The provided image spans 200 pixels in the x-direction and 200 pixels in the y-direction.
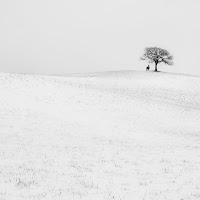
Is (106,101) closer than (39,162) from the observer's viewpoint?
No

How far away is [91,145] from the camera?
19938mm

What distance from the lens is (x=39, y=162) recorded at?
1430 centimetres

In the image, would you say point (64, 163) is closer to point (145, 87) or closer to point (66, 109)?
point (66, 109)

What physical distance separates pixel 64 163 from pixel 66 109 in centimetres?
1517

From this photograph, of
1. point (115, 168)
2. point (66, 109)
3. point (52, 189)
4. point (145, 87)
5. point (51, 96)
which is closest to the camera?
point (52, 189)

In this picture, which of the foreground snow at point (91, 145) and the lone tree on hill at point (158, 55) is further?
the lone tree on hill at point (158, 55)

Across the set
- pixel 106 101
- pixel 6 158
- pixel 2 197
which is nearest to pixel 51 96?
pixel 106 101

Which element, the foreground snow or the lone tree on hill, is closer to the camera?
the foreground snow

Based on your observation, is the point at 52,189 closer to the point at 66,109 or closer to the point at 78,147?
the point at 78,147

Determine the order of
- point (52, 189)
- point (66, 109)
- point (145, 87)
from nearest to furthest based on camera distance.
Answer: point (52, 189) → point (66, 109) → point (145, 87)

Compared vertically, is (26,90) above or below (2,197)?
above

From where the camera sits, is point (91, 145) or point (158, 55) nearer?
point (91, 145)

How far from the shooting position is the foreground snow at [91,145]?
1085 centimetres

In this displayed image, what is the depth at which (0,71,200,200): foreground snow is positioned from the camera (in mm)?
10852
